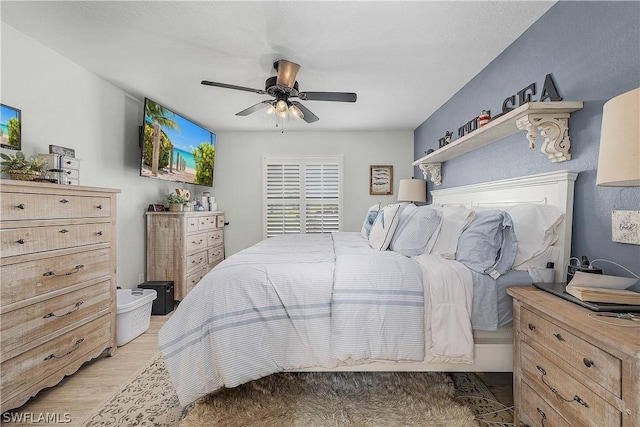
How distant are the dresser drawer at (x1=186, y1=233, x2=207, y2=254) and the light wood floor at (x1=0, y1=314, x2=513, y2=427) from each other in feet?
4.63

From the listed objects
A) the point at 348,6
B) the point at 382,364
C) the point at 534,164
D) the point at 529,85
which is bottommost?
the point at 382,364

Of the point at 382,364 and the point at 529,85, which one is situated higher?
the point at 529,85

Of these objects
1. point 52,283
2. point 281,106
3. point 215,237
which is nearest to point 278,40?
point 281,106

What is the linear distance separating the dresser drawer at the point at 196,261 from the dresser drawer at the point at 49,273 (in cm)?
142

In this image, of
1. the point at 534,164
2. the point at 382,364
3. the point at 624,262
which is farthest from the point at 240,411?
the point at 534,164

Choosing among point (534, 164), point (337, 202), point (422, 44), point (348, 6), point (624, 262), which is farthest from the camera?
point (337, 202)

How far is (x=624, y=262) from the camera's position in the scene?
1.40 m

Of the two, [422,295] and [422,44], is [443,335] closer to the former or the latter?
[422,295]

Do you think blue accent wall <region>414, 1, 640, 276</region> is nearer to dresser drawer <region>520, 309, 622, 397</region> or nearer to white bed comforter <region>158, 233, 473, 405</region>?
dresser drawer <region>520, 309, 622, 397</region>

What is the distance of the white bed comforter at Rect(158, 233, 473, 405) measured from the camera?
1565 millimetres

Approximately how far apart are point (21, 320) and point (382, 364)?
199cm

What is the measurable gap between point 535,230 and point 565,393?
919mm

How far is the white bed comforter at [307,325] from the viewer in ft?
5.14

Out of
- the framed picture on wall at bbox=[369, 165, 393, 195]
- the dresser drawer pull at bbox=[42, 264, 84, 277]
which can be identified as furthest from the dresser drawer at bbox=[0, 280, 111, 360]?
the framed picture on wall at bbox=[369, 165, 393, 195]
